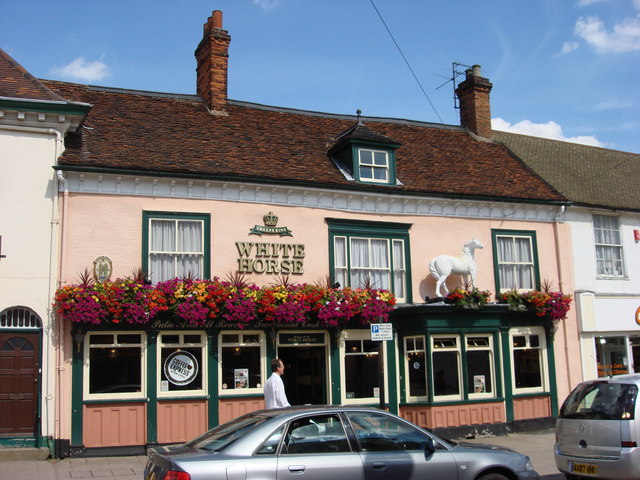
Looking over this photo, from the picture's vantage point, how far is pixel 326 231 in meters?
16.9

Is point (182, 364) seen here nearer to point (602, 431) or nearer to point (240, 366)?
point (240, 366)

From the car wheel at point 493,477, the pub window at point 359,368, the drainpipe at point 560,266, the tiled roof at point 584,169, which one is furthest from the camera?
the tiled roof at point 584,169

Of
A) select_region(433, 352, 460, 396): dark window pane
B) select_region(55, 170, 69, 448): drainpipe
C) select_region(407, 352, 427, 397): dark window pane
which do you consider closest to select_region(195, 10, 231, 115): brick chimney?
select_region(55, 170, 69, 448): drainpipe

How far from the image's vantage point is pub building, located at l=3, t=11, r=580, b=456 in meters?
14.4

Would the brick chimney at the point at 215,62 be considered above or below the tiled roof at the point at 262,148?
above

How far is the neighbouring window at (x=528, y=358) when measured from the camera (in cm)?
1861

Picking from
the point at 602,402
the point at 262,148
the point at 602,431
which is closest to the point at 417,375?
the point at 262,148

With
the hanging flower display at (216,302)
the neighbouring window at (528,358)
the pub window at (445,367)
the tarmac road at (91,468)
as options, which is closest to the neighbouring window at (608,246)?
the neighbouring window at (528,358)

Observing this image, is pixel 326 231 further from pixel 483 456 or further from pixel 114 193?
pixel 483 456

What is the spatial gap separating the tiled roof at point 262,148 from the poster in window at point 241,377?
14.4 feet

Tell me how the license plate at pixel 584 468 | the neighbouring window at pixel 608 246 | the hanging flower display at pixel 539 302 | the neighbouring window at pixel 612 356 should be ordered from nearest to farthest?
the license plate at pixel 584 468
the hanging flower display at pixel 539 302
the neighbouring window at pixel 612 356
the neighbouring window at pixel 608 246

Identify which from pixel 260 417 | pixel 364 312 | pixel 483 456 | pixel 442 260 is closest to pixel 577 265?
pixel 442 260

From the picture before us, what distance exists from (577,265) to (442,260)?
496 centimetres

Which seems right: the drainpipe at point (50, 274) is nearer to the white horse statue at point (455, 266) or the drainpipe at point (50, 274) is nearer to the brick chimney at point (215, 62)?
the brick chimney at point (215, 62)
